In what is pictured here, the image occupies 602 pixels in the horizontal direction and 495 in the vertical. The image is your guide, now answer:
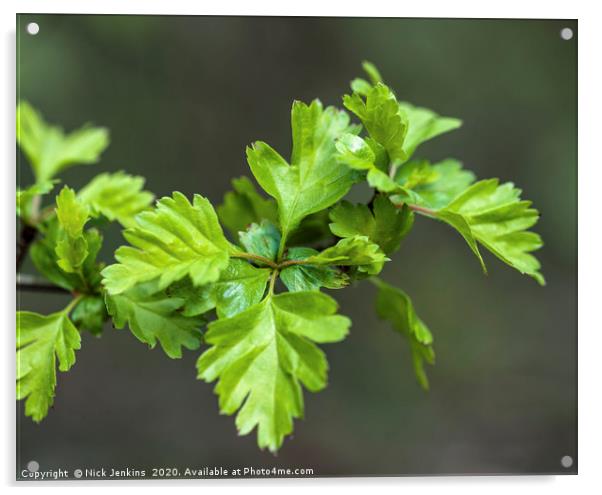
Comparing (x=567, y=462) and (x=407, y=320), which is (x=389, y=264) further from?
(x=407, y=320)

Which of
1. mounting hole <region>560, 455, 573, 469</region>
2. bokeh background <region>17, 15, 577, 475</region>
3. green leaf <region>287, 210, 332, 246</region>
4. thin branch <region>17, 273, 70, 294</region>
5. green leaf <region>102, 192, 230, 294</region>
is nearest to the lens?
green leaf <region>102, 192, 230, 294</region>

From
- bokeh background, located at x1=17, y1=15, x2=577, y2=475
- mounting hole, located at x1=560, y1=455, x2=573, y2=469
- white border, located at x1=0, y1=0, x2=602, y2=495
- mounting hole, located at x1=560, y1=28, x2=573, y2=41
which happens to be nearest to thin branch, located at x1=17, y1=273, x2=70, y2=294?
white border, located at x1=0, y1=0, x2=602, y2=495

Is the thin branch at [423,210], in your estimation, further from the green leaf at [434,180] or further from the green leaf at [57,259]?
the green leaf at [57,259]

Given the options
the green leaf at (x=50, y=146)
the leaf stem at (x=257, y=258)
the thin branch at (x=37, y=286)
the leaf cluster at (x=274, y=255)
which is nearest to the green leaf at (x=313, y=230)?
the leaf cluster at (x=274, y=255)

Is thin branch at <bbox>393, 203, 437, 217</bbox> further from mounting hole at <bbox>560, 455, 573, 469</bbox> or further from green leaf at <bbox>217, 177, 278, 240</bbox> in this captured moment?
mounting hole at <bbox>560, 455, 573, 469</bbox>
